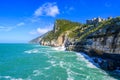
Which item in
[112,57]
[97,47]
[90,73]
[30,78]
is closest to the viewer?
[30,78]

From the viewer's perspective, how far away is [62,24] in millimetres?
199875

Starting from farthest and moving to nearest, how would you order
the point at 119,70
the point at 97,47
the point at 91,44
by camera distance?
1. the point at 91,44
2. the point at 97,47
3. the point at 119,70

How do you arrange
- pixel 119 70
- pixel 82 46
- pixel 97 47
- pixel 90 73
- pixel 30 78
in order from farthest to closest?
pixel 82 46 < pixel 97 47 < pixel 119 70 < pixel 90 73 < pixel 30 78

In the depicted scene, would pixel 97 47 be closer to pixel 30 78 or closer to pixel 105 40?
pixel 105 40

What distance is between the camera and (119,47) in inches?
1969

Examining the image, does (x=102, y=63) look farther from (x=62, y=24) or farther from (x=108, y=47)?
(x=62, y=24)

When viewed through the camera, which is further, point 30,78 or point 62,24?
point 62,24

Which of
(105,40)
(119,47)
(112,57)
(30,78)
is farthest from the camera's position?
(105,40)

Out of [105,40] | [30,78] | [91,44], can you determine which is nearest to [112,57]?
[105,40]

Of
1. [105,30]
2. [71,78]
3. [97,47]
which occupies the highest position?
[105,30]

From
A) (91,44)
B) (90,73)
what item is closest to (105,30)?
(91,44)

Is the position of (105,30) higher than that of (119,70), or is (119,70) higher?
(105,30)

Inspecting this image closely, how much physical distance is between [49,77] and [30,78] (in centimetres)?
389

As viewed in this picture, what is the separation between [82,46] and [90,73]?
48.3 meters
